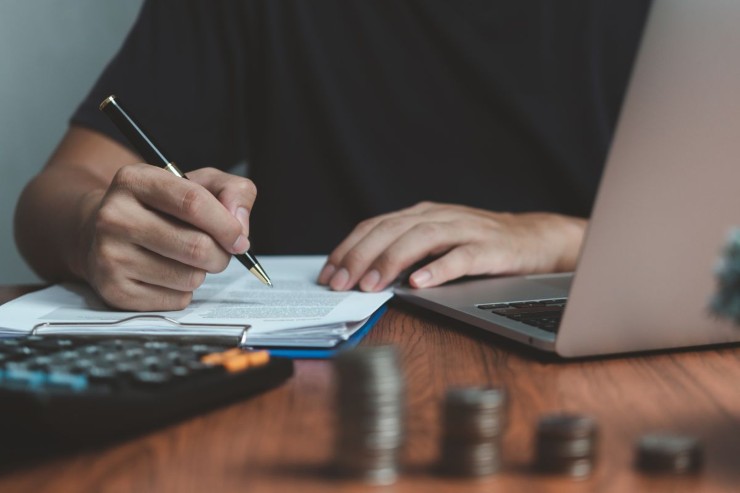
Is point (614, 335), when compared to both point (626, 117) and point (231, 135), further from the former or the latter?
point (231, 135)

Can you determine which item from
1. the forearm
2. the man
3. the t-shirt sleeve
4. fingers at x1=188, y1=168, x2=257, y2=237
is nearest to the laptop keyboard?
fingers at x1=188, y1=168, x2=257, y2=237

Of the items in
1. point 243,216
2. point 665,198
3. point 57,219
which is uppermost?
point 665,198

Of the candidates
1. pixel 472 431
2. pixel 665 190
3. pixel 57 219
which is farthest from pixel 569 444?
pixel 57 219

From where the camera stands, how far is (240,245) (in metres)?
0.80

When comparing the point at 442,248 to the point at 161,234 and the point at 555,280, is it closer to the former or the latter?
the point at 555,280

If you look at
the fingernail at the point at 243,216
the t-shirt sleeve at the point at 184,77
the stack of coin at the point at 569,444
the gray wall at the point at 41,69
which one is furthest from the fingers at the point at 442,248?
the gray wall at the point at 41,69

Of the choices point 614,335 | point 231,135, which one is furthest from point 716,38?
point 231,135

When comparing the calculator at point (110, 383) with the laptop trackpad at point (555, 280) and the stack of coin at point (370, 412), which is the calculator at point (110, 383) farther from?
the laptop trackpad at point (555, 280)

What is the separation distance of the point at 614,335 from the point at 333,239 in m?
1.00

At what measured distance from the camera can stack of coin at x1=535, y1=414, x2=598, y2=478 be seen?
0.39m

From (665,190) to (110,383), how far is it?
37 centimetres

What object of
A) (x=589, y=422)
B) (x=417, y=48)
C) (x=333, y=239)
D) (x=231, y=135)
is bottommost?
(x=333, y=239)

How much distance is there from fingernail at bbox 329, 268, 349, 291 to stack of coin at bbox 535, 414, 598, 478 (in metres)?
0.54

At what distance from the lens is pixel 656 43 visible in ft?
1.68
